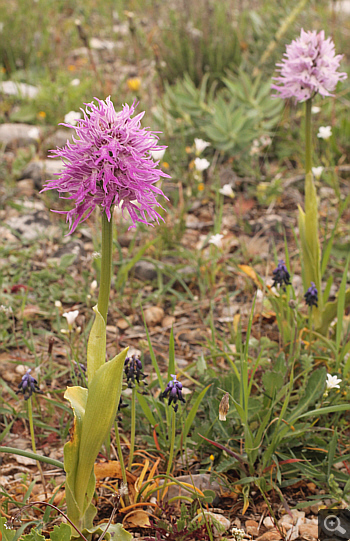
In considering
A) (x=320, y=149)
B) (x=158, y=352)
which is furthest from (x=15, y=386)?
(x=320, y=149)

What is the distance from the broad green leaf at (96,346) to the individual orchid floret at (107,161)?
27cm

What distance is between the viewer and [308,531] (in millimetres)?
1472

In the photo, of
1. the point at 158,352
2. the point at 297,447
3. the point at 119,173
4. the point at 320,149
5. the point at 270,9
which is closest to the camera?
the point at 119,173

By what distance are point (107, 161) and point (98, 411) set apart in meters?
0.61

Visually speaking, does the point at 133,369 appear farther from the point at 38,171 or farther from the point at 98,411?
the point at 38,171

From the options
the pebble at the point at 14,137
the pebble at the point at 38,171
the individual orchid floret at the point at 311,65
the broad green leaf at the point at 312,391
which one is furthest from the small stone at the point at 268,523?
the pebble at the point at 14,137

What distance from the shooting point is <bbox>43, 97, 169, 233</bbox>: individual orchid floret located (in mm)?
1107

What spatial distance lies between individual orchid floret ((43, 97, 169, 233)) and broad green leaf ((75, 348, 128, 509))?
0.37m

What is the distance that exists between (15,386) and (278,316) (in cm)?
112

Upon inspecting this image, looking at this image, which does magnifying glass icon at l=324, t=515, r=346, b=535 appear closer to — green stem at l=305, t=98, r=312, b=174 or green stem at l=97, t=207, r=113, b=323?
green stem at l=97, t=207, r=113, b=323

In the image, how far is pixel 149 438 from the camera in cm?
164

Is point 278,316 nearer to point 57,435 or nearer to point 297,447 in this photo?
point 297,447

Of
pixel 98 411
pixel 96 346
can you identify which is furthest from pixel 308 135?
pixel 98 411

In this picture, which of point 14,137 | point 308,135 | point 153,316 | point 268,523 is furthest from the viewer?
point 14,137
